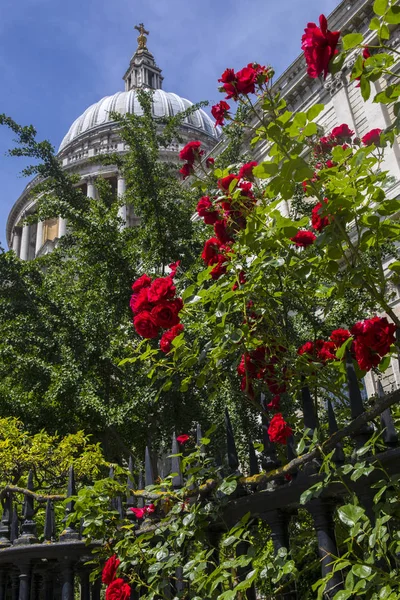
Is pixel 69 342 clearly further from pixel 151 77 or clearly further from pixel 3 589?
pixel 151 77

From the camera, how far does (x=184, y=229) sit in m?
14.5

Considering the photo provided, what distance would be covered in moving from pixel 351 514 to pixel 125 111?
207ft

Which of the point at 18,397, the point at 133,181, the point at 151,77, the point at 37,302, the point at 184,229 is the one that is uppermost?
the point at 151,77

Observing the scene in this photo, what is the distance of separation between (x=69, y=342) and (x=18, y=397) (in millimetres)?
2147

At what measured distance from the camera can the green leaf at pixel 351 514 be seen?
2.17 m

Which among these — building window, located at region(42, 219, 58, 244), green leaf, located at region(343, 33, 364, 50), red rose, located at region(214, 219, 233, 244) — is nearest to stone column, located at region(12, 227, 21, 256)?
building window, located at region(42, 219, 58, 244)

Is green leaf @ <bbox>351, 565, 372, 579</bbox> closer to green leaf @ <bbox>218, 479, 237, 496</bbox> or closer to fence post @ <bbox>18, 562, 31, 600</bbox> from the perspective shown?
green leaf @ <bbox>218, 479, 237, 496</bbox>

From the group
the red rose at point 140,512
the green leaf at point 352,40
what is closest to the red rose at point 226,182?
the green leaf at point 352,40

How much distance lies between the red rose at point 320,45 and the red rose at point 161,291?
4.16ft

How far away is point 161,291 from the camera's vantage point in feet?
10.5

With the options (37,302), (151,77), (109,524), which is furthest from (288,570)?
(151,77)

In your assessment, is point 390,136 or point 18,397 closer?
point 390,136

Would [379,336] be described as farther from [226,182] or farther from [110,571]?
[110,571]

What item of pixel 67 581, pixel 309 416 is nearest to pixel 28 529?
pixel 67 581
